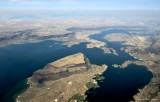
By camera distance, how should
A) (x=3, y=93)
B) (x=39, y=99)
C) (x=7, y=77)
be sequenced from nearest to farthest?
(x=39, y=99)
(x=3, y=93)
(x=7, y=77)

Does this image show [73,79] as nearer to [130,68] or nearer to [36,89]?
[36,89]

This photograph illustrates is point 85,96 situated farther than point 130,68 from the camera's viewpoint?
No

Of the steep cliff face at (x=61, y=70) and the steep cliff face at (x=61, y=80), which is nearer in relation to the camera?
the steep cliff face at (x=61, y=80)

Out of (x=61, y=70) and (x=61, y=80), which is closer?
(x=61, y=80)

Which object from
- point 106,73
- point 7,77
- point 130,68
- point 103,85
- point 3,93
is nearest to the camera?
point 3,93

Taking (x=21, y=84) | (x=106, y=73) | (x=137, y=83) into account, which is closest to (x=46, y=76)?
(x=21, y=84)

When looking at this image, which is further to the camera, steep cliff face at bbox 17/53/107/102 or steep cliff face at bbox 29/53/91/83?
steep cliff face at bbox 29/53/91/83

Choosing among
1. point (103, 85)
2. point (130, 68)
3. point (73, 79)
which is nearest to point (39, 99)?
point (73, 79)

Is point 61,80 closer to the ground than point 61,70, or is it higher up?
closer to the ground
